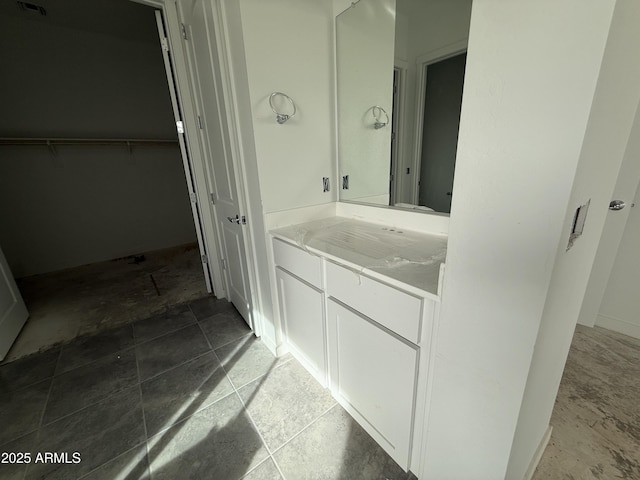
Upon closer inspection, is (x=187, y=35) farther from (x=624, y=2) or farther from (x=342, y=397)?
(x=342, y=397)

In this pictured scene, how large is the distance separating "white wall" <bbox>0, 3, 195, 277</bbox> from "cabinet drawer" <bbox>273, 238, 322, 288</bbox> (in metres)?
2.98

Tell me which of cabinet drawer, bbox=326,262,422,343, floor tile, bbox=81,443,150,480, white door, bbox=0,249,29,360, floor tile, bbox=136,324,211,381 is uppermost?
cabinet drawer, bbox=326,262,422,343

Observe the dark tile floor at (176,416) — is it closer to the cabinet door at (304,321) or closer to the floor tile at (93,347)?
the floor tile at (93,347)

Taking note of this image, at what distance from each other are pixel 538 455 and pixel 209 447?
140 cm

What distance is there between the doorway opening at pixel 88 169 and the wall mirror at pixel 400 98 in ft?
5.92

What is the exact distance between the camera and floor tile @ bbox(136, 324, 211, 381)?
162 cm

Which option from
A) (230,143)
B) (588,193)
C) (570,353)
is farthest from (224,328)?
(570,353)

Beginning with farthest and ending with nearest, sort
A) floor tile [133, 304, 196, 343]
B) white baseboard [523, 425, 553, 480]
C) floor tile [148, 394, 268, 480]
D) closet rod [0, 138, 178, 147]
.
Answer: closet rod [0, 138, 178, 147] < floor tile [133, 304, 196, 343] < floor tile [148, 394, 268, 480] < white baseboard [523, 425, 553, 480]

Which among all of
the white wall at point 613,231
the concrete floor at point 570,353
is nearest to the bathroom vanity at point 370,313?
the concrete floor at point 570,353

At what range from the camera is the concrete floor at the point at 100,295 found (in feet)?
6.61

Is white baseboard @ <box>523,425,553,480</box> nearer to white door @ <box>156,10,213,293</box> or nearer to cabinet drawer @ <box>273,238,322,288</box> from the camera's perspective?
cabinet drawer @ <box>273,238,322,288</box>

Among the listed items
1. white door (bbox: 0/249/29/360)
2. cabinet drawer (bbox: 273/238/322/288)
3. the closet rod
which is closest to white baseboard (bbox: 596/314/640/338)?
cabinet drawer (bbox: 273/238/322/288)

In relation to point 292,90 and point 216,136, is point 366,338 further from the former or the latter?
point 216,136

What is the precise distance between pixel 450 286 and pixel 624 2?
1.96 ft
